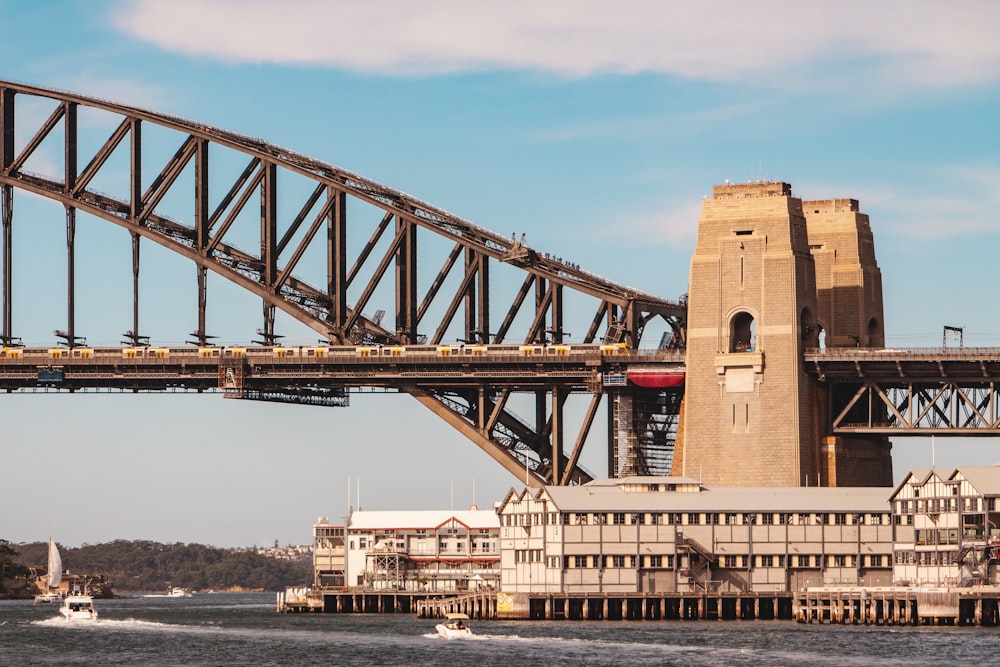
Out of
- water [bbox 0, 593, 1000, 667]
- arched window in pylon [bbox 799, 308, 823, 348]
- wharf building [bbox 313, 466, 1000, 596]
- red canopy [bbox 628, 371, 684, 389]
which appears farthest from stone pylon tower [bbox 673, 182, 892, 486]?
water [bbox 0, 593, 1000, 667]

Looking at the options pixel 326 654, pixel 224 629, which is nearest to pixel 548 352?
pixel 224 629

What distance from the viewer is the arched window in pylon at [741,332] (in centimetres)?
18600

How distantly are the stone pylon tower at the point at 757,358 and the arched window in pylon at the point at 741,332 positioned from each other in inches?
5.6

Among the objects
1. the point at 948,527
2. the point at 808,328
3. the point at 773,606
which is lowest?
the point at 773,606

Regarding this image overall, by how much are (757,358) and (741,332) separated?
5.94 meters

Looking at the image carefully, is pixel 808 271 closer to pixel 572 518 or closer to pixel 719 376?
pixel 719 376

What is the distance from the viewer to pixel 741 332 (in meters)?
189

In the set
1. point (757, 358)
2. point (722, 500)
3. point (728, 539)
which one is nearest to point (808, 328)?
point (757, 358)

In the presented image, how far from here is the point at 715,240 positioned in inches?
7343

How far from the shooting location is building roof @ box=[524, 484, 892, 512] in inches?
6821

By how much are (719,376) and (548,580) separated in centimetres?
2348

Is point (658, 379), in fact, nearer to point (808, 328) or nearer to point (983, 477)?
point (808, 328)

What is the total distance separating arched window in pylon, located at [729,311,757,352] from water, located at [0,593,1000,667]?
89.9ft

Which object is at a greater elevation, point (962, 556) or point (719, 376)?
point (719, 376)
